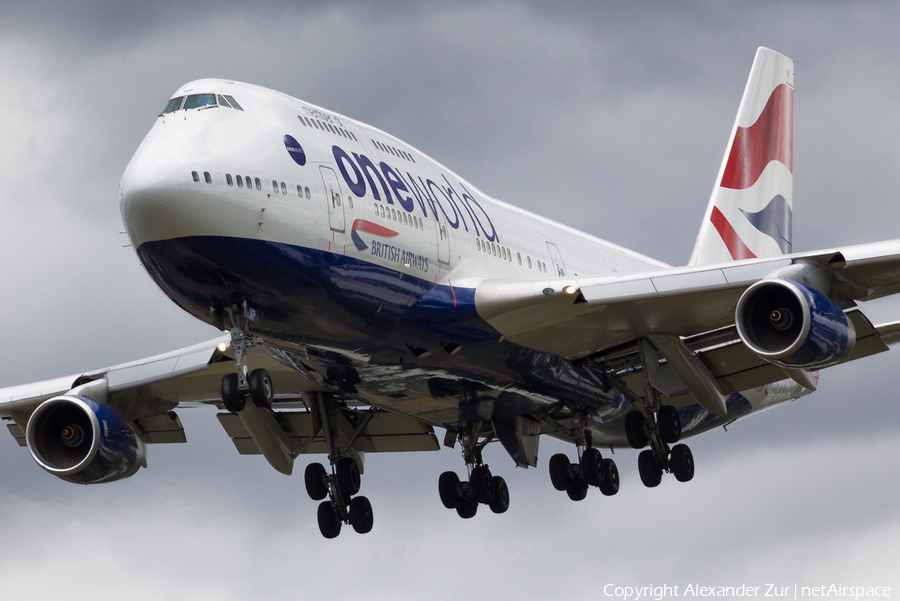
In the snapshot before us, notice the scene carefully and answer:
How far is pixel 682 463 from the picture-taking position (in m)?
24.3

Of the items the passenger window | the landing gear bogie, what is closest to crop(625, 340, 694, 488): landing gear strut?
the landing gear bogie

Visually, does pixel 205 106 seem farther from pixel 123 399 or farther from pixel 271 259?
pixel 123 399

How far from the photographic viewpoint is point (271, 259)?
17.5m

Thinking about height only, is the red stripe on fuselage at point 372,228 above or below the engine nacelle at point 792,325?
above

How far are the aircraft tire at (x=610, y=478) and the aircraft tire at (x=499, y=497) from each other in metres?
2.07

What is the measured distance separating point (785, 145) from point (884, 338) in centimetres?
1547

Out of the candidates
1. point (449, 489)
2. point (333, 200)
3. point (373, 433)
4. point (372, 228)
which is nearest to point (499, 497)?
point (449, 489)

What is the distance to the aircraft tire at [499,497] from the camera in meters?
25.8

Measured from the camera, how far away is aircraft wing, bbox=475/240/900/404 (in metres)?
20.1

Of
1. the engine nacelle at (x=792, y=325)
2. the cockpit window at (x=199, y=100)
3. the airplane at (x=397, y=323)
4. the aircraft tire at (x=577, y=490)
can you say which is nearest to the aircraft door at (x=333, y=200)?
the airplane at (x=397, y=323)

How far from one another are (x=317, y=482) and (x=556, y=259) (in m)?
6.90

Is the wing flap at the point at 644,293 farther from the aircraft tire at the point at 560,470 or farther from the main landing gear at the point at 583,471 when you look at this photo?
the aircraft tire at the point at 560,470

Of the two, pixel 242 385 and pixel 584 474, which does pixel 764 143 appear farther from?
pixel 242 385

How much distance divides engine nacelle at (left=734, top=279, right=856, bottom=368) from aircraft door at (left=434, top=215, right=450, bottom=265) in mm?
4896
